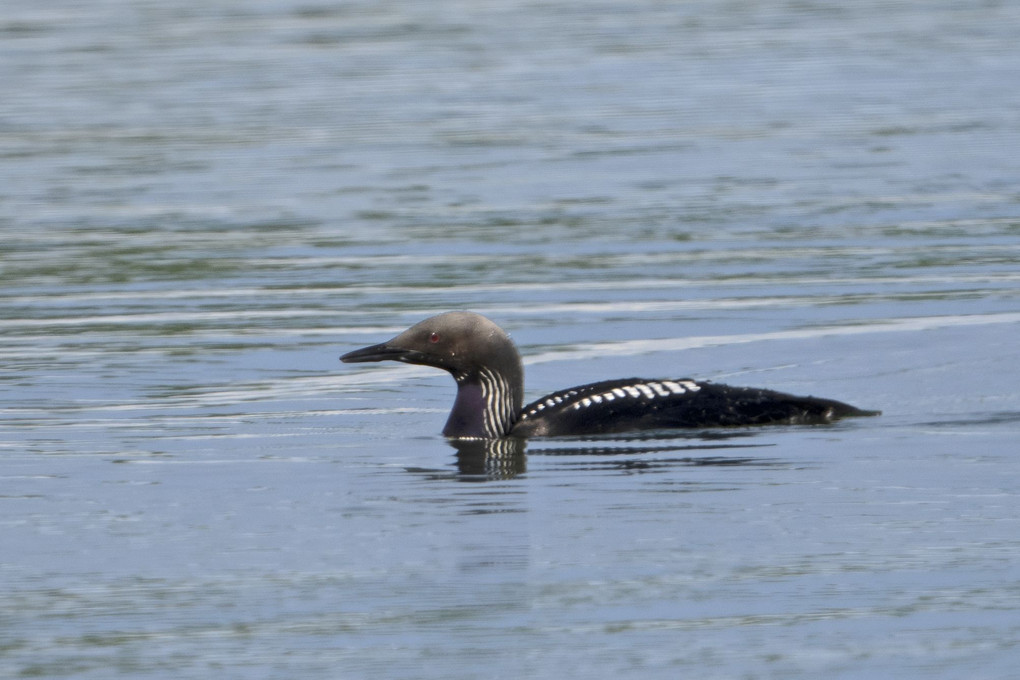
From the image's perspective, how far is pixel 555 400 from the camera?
31.7 ft

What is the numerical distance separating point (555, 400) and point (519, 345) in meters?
2.09

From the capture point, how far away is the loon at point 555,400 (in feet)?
31.1

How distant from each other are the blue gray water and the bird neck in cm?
17

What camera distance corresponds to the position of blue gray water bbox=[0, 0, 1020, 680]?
21.4 feet

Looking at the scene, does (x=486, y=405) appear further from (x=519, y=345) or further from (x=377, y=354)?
(x=519, y=345)

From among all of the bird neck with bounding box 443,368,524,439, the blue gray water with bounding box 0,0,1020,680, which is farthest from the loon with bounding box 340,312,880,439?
the blue gray water with bounding box 0,0,1020,680

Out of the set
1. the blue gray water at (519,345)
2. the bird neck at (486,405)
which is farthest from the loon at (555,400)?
the blue gray water at (519,345)

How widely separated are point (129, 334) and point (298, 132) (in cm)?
823

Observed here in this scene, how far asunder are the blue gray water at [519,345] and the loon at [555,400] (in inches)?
5.5

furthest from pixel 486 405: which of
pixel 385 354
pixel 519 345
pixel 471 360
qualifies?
pixel 519 345

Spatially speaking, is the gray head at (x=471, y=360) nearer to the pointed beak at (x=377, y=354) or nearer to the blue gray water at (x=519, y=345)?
the pointed beak at (x=377, y=354)

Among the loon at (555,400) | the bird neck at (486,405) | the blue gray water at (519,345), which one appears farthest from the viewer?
the bird neck at (486,405)

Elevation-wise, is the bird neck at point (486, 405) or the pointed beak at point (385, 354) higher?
the pointed beak at point (385, 354)

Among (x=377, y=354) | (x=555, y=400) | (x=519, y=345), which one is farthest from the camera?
(x=519, y=345)
